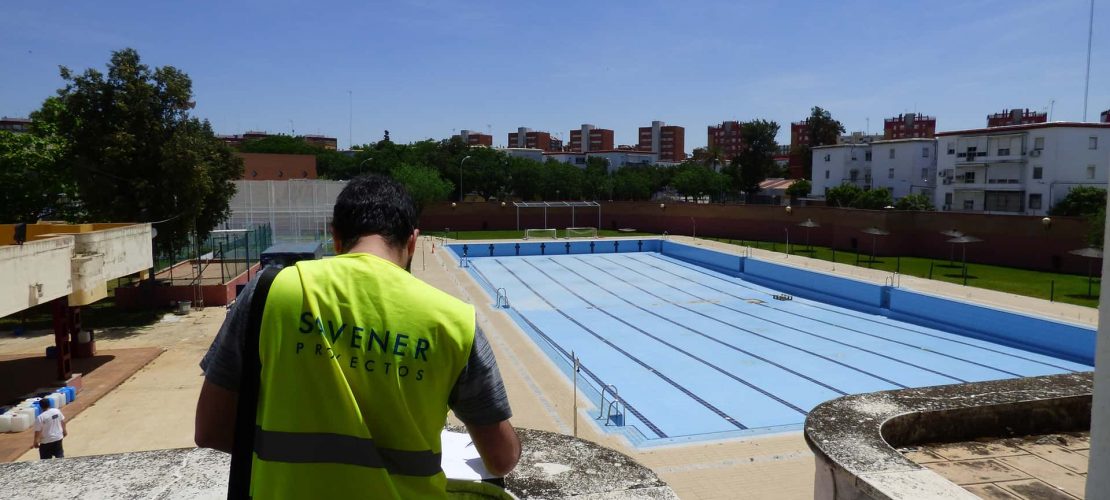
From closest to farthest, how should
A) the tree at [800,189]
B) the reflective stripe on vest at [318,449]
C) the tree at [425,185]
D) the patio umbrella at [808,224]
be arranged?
the reflective stripe on vest at [318,449], the patio umbrella at [808,224], the tree at [425,185], the tree at [800,189]

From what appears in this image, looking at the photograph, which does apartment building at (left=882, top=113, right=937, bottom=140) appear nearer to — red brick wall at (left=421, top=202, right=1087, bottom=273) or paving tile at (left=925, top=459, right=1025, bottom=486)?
red brick wall at (left=421, top=202, right=1087, bottom=273)

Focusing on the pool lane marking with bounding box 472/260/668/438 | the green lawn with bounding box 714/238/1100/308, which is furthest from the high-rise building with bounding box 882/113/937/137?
→ the pool lane marking with bounding box 472/260/668/438

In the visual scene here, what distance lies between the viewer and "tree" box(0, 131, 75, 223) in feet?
68.3

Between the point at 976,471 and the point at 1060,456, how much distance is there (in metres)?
0.53

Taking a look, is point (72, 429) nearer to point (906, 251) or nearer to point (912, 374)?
point (912, 374)

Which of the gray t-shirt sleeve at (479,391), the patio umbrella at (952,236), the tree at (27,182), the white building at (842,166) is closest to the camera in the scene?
the gray t-shirt sleeve at (479,391)

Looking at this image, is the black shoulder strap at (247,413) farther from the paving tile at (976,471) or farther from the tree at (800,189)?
the tree at (800,189)

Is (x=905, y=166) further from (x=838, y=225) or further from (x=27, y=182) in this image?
(x=27, y=182)

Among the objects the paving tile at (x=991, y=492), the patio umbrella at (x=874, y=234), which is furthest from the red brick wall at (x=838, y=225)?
the paving tile at (x=991, y=492)

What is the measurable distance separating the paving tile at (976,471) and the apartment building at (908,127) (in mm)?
73400

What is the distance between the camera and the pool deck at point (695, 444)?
8062 millimetres

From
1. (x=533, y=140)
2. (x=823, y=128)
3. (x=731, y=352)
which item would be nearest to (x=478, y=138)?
(x=533, y=140)

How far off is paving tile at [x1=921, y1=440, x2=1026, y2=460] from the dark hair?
2.78 meters

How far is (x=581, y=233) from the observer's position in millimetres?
38688
